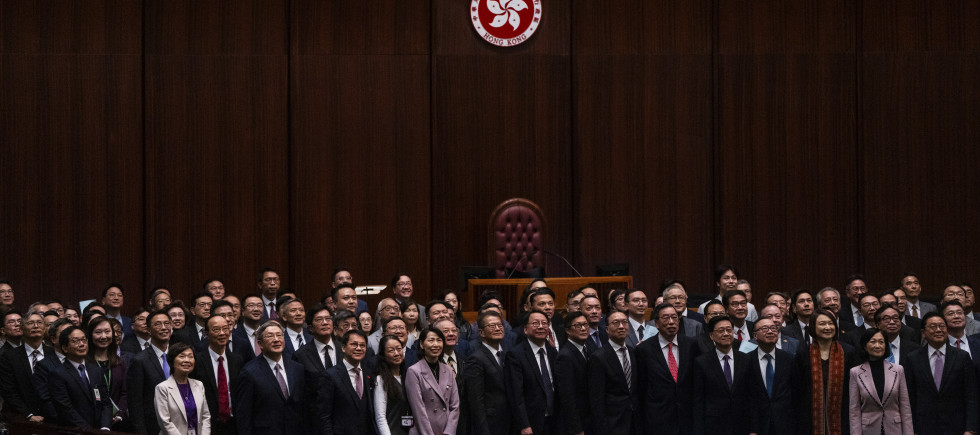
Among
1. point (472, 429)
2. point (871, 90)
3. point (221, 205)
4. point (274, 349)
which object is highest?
point (871, 90)

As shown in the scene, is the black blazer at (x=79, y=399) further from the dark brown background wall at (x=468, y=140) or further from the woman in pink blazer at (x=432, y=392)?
the dark brown background wall at (x=468, y=140)

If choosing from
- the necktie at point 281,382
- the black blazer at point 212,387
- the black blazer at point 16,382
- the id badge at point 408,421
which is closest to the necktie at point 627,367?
the id badge at point 408,421

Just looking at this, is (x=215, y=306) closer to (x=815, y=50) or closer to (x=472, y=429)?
(x=472, y=429)

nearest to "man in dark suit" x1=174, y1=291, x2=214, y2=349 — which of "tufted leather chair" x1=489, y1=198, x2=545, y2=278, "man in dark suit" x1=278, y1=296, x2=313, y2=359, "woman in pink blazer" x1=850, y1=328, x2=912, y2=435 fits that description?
"man in dark suit" x1=278, y1=296, x2=313, y2=359

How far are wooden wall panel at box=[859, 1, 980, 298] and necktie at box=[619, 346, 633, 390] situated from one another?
545cm

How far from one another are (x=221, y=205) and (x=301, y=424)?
4822 mm

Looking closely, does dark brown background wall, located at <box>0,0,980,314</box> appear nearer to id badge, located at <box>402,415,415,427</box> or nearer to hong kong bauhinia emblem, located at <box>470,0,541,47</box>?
hong kong bauhinia emblem, located at <box>470,0,541,47</box>

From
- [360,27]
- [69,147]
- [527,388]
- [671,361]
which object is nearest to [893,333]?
[671,361]

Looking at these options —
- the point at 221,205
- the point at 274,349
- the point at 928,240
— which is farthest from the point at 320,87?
the point at 928,240

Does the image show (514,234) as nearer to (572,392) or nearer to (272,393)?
(572,392)

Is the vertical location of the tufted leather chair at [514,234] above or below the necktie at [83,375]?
above

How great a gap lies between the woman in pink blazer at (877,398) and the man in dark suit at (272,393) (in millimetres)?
2846

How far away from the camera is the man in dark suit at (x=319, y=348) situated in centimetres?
571

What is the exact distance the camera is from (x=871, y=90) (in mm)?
10617
